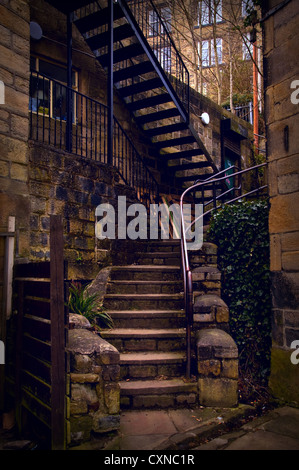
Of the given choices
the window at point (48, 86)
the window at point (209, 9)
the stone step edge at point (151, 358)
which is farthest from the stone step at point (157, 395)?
the window at point (209, 9)

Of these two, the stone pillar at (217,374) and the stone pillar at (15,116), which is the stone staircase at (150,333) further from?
the stone pillar at (15,116)

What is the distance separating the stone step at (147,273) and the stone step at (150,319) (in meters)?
0.88

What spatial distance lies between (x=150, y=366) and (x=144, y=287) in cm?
136

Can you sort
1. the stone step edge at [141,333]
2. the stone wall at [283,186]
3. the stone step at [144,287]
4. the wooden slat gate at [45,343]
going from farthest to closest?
the stone step at [144,287]
the stone step edge at [141,333]
the stone wall at [283,186]
the wooden slat gate at [45,343]

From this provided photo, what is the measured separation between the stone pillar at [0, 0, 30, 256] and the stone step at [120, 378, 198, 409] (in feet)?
6.50

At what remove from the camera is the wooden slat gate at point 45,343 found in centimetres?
280

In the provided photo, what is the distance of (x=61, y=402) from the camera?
9.18ft

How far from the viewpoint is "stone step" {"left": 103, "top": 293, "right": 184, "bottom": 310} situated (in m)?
4.74

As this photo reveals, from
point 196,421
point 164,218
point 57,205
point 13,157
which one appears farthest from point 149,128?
point 196,421

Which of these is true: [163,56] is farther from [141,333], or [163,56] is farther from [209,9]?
[141,333]

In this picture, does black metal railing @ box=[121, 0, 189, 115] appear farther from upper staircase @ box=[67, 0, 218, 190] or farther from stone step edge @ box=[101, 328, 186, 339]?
stone step edge @ box=[101, 328, 186, 339]

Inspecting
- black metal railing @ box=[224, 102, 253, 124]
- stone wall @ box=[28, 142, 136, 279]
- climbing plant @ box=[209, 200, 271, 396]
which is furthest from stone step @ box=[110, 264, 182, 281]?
black metal railing @ box=[224, 102, 253, 124]

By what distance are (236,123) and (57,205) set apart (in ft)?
26.0
